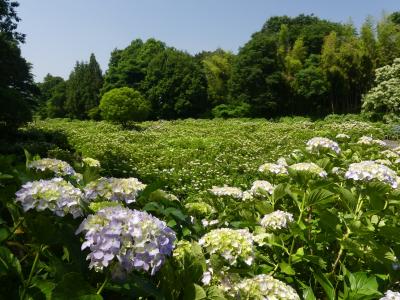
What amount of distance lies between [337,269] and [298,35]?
38939 millimetres


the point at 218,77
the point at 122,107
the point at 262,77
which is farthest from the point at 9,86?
the point at 218,77

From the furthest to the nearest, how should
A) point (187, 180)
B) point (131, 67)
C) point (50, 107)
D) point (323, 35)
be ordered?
point (50, 107) → point (131, 67) → point (323, 35) → point (187, 180)

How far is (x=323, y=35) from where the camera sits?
36.0 m

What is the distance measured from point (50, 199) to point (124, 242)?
0.39m

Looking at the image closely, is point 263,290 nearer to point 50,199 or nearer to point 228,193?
point 50,199

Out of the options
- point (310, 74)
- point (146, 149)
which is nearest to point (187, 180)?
point (146, 149)

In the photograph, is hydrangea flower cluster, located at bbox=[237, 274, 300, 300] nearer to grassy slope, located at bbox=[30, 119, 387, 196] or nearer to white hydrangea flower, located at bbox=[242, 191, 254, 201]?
white hydrangea flower, located at bbox=[242, 191, 254, 201]

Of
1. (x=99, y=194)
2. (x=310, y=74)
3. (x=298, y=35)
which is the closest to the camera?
(x=99, y=194)

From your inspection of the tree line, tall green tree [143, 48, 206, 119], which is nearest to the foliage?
the tree line

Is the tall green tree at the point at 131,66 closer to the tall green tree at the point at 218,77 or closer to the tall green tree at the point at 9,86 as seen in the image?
the tall green tree at the point at 218,77

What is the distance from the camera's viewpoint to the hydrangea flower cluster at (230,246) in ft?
5.72

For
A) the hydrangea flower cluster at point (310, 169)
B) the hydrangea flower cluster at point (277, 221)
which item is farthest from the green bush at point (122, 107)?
the hydrangea flower cluster at point (277, 221)

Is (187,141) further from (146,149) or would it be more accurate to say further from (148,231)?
(148,231)

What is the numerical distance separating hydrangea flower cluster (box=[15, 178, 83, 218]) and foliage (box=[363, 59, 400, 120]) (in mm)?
24932
